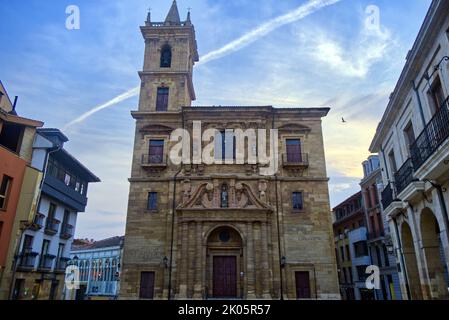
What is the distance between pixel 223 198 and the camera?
22.1 m

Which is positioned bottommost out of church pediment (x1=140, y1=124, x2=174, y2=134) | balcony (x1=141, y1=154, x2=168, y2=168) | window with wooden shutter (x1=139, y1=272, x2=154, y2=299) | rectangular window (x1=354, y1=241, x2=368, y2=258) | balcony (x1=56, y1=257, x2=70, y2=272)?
window with wooden shutter (x1=139, y1=272, x2=154, y2=299)

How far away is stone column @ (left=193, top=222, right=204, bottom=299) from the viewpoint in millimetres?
19734

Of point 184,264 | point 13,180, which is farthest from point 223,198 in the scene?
point 13,180

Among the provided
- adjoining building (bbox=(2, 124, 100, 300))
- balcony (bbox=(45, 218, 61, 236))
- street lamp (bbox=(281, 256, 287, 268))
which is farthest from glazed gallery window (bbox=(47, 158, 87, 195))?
street lamp (bbox=(281, 256, 287, 268))

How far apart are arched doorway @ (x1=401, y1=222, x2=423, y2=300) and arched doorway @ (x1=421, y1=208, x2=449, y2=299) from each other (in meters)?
1.62

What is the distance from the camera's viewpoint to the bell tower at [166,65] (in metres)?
25.4

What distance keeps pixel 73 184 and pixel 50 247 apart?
534cm

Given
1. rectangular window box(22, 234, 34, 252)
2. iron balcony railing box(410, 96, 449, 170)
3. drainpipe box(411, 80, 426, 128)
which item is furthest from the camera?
rectangular window box(22, 234, 34, 252)

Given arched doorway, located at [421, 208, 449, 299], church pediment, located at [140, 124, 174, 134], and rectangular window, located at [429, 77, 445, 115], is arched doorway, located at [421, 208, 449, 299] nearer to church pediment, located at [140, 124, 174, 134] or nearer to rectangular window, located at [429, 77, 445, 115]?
rectangular window, located at [429, 77, 445, 115]

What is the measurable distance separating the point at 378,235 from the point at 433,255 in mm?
20637
